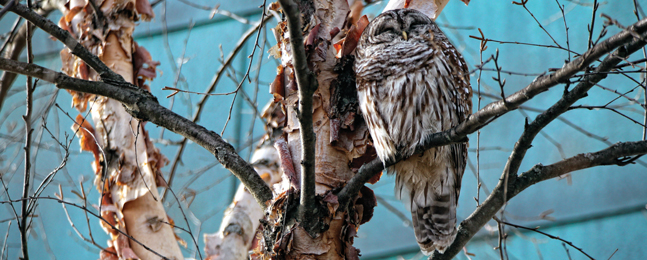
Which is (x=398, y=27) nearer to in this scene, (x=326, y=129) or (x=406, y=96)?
(x=406, y=96)

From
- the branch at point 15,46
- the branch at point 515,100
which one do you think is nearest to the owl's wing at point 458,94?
the branch at point 515,100

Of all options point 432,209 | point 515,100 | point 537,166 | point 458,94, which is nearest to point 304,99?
point 515,100

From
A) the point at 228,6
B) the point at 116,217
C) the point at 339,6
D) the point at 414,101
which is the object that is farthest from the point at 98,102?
the point at 228,6

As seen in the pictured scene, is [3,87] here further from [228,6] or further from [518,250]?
[518,250]

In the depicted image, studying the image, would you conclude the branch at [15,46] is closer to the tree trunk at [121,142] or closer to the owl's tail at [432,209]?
the tree trunk at [121,142]

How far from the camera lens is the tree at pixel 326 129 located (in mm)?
1684

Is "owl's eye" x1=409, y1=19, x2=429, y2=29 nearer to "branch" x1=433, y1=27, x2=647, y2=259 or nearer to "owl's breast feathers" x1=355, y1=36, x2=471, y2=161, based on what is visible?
"owl's breast feathers" x1=355, y1=36, x2=471, y2=161

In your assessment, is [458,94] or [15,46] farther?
[15,46]

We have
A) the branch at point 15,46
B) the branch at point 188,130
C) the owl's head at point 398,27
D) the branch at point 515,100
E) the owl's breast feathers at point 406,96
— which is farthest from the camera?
the branch at point 15,46

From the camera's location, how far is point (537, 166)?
6.56 feet

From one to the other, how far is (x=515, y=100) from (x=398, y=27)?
1.53 meters

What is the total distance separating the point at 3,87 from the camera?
346cm

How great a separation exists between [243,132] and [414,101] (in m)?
3.72

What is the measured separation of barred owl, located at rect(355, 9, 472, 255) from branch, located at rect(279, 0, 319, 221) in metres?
0.67
